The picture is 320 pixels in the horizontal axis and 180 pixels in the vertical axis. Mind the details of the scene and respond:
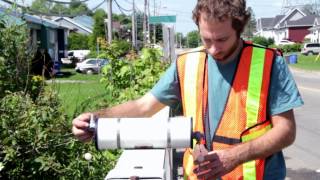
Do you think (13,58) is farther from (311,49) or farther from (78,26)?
(78,26)

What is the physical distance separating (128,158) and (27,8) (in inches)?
163

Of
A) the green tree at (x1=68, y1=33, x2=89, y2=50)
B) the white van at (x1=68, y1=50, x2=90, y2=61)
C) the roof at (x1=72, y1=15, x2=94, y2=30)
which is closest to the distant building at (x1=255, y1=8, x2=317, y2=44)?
the roof at (x1=72, y1=15, x2=94, y2=30)

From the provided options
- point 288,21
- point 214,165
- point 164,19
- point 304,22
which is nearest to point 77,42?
point 304,22

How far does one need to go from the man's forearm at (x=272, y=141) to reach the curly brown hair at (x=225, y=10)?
17.3 inches

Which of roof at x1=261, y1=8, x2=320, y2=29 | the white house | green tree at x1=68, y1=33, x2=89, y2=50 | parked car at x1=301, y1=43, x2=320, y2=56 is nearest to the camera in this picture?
parked car at x1=301, y1=43, x2=320, y2=56

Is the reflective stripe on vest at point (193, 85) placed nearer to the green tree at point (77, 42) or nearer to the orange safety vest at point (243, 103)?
the orange safety vest at point (243, 103)

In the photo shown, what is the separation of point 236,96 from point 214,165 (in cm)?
49

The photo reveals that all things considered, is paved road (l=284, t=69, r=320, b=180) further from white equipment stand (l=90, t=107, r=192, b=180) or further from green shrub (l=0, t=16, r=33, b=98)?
white equipment stand (l=90, t=107, r=192, b=180)

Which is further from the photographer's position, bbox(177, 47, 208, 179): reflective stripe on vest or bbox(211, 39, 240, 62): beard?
bbox(177, 47, 208, 179): reflective stripe on vest

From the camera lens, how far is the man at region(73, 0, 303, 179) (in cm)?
248

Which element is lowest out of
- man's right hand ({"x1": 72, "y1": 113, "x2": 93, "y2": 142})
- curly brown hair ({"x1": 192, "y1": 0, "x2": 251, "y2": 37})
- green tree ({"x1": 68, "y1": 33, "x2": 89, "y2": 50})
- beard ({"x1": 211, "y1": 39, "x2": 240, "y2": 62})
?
green tree ({"x1": 68, "y1": 33, "x2": 89, "y2": 50})

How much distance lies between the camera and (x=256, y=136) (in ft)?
8.57

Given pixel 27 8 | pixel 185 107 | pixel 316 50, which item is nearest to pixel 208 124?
pixel 185 107

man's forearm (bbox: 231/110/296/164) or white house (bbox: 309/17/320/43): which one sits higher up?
man's forearm (bbox: 231/110/296/164)
